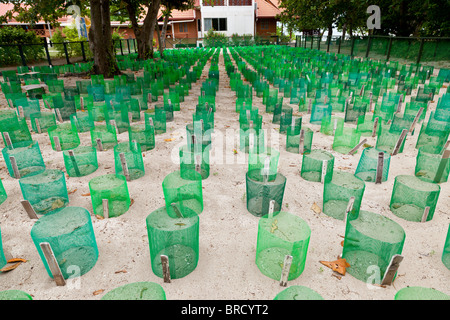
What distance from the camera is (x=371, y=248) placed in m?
2.44

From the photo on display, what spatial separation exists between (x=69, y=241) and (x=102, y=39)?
9903mm

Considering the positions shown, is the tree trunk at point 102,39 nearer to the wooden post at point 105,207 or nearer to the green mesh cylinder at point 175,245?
the wooden post at point 105,207

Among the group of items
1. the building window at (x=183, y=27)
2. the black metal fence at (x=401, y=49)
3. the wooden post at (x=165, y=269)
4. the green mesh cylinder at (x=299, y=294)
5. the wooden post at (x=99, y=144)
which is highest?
the building window at (x=183, y=27)

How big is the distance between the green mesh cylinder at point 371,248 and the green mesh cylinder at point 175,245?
4.44 ft

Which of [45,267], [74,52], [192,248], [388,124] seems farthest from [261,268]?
[74,52]

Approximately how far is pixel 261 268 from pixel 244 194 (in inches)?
47.3

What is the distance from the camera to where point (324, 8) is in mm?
22266

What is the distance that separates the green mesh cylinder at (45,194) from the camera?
3.18 m

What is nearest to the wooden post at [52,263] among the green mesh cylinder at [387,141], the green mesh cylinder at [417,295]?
the green mesh cylinder at [417,295]

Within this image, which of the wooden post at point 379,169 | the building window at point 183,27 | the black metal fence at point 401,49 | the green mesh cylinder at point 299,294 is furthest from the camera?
the building window at point 183,27

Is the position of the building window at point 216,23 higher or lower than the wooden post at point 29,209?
higher

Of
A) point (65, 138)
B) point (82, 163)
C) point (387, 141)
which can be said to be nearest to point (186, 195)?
point (82, 163)

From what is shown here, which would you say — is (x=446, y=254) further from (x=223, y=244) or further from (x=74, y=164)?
(x=74, y=164)

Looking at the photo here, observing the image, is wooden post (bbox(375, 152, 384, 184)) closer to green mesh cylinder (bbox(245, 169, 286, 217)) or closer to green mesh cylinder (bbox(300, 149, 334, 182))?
green mesh cylinder (bbox(300, 149, 334, 182))
